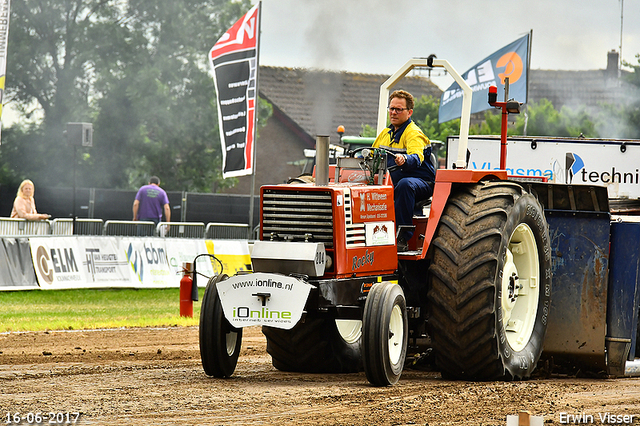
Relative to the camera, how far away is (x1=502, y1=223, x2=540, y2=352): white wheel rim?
780 centimetres

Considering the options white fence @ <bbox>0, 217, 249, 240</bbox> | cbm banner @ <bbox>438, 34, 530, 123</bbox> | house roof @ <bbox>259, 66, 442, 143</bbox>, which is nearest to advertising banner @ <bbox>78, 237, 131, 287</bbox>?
white fence @ <bbox>0, 217, 249, 240</bbox>

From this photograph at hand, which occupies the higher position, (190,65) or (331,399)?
(190,65)

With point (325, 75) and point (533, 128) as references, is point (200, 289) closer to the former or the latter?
point (325, 75)

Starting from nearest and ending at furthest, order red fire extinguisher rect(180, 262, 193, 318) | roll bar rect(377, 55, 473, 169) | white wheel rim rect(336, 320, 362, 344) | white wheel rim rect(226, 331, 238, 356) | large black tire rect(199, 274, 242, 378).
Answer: large black tire rect(199, 274, 242, 378) → white wheel rim rect(226, 331, 238, 356) → roll bar rect(377, 55, 473, 169) → white wheel rim rect(336, 320, 362, 344) → red fire extinguisher rect(180, 262, 193, 318)

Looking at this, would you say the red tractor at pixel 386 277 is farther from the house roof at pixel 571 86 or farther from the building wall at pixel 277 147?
the building wall at pixel 277 147

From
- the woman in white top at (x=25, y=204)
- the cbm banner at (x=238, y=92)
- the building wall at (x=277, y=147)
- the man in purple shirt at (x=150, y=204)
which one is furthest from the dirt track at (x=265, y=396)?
the building wall at (x=277, y=147)

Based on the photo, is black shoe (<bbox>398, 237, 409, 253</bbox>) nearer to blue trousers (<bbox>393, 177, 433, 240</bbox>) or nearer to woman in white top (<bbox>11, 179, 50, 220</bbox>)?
blue trousers (<bbox>393, 177, 433, 240</bbox>)

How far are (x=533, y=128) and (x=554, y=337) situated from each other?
33.4 metres

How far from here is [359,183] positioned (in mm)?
7484

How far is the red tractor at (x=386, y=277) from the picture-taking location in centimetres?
675

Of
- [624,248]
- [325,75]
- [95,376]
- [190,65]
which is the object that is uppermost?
[190,65]

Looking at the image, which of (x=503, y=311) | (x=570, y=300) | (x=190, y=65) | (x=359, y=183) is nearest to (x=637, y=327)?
(x=570, y=300)

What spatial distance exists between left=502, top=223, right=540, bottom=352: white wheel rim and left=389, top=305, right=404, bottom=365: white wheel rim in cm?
117

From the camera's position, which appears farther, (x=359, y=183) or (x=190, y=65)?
(x=190, y=65)
